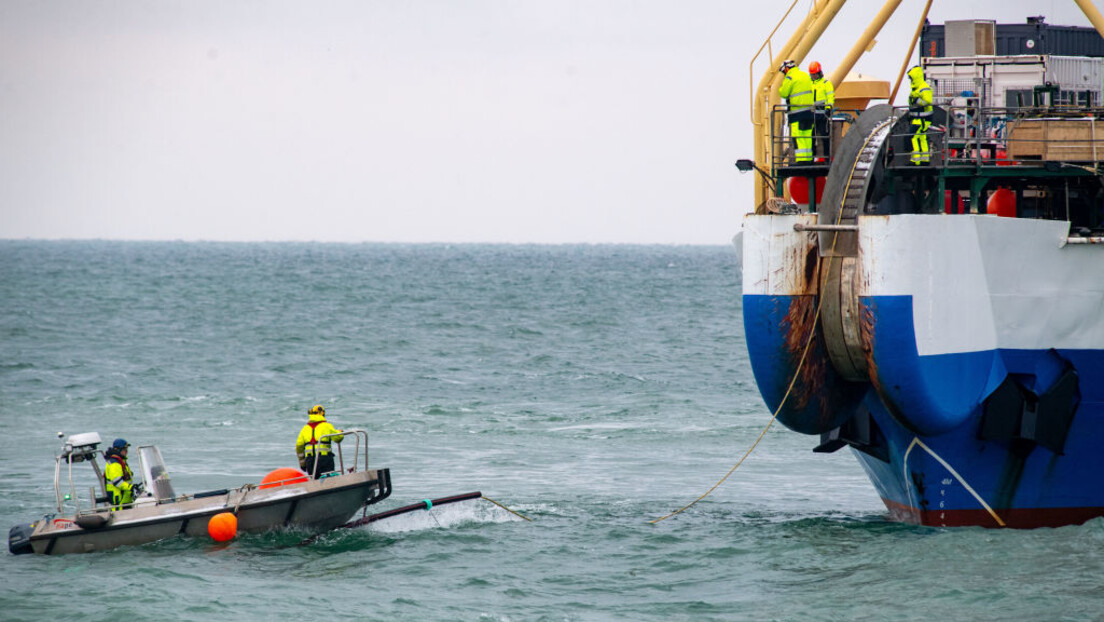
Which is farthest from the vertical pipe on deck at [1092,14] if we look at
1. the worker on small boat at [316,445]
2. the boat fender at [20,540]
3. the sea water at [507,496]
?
the boat fender at [20,540]

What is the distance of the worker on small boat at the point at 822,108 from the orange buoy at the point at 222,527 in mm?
8242

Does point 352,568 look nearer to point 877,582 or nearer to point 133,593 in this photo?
point 133,593

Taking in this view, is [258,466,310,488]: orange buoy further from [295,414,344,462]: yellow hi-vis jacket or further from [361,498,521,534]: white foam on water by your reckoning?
[361,498,521,534]: white foam on water

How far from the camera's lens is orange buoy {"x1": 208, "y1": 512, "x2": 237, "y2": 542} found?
50.1 feet

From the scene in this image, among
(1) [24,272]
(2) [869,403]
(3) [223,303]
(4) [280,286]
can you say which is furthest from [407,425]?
(1) [24,272]

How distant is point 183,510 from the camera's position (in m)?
15.5

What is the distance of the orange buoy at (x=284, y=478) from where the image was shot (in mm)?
15836

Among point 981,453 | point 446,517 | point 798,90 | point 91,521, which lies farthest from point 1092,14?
point 91,521

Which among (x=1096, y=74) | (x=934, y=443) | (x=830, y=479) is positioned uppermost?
(x=1096, y=74)

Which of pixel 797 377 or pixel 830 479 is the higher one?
pixel 797 377

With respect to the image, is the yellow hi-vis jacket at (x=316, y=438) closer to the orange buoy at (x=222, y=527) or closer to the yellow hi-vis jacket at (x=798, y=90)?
the orange buoy at (x=222, y=527)

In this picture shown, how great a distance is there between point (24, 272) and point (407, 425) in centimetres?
9591

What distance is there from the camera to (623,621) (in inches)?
496

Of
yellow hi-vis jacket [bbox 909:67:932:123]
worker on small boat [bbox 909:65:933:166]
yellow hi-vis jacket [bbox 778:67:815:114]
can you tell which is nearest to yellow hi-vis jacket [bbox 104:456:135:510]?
yellow hi-vis jacket [bbox 778:67:815:114]
